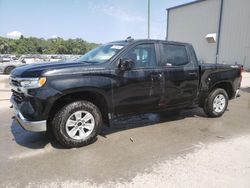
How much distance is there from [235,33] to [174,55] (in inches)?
886

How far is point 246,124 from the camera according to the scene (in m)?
5.77

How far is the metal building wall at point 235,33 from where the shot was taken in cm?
2350

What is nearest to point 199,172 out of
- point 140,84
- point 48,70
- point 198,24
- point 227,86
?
point 140,84

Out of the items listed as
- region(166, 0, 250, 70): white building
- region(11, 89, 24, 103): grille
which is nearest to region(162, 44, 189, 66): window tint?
region(11, 89, 24, 103): grille

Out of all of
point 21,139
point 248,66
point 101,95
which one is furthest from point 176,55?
point 248,66

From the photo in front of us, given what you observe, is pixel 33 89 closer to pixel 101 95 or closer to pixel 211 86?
pixel 101 95

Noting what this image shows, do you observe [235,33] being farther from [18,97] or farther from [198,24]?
[18,97]

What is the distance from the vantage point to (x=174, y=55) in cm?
536

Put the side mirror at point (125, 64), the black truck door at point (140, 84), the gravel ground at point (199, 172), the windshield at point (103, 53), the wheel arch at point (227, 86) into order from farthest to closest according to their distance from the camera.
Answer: the wheel arch at point (227, 86) → the windshield at point (103, 53) → the black truck door at point (140, 84) → the side mirror at point (125, 64) → the gravel ground at point (199, 172)

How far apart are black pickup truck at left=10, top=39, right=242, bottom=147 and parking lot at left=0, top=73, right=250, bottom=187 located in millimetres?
468

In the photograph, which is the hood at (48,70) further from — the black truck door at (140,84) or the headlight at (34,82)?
the black truck door at (140,84)

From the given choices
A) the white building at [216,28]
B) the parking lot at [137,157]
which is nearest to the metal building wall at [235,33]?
the white building at [216,28]

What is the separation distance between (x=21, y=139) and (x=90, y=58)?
2.10 m

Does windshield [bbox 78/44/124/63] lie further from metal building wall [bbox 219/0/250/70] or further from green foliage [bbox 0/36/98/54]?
green foliage [bbox 0/36/98/54]
